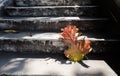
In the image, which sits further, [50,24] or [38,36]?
[50,24]

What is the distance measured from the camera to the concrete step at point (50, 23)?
421cm

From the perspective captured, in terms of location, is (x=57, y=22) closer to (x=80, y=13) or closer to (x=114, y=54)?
(x=80, y=13)

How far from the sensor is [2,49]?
3.95 metres

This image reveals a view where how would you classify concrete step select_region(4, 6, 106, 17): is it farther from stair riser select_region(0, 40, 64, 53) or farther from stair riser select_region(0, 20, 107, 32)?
stair riser select_region(0, 40, 64, 53)

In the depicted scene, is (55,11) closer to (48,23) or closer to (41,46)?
(48,23)

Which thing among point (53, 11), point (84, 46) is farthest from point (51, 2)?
point (84, 46)

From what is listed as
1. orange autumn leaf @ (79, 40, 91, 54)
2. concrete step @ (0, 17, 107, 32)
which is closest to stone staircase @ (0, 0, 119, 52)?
concrete step @ (0, 17, 107, 32)

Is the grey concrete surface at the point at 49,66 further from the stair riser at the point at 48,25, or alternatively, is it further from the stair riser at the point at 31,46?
the stair riser at the point at 48,25

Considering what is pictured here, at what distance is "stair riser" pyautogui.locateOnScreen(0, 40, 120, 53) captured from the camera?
375 cm

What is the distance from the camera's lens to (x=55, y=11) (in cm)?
466

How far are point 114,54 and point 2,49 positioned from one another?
196cm

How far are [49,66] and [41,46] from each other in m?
0.52

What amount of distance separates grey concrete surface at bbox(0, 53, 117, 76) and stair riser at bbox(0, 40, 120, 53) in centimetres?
12

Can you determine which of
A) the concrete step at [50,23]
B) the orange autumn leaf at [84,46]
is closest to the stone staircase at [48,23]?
the concrete step at [50,23]
